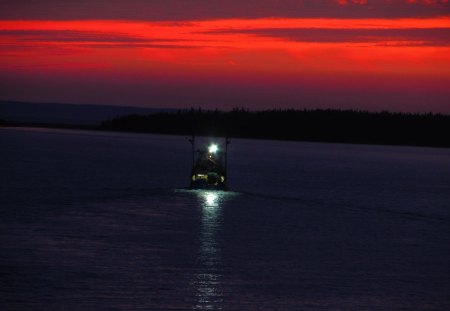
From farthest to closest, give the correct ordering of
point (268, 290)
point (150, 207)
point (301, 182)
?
point (301, 182)
point (150, 207)
point (268, 290)

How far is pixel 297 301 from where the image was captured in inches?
1494

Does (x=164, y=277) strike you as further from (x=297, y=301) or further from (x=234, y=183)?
(x=234, y=183)

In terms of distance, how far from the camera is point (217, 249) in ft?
173

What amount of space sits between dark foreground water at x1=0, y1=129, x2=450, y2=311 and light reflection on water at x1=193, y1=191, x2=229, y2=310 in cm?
9

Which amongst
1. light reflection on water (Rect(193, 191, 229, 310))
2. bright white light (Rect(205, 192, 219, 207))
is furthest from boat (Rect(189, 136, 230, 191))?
light reflection on water (Rect(193, 191, 229, 310))

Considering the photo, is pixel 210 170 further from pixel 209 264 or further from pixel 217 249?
pixel 209 264

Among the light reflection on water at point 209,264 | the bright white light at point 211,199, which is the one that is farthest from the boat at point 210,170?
the light reflection on water at point 209,264

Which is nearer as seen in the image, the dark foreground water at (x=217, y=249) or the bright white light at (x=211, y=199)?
the dark foreground water at (x=217, y=249)

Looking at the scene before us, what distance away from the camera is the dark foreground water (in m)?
38.3

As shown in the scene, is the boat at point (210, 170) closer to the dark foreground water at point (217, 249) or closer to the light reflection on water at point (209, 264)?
the dark foreground water at point (217, 249)

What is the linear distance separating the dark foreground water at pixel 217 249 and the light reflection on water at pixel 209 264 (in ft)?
0.29

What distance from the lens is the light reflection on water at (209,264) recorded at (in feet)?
123

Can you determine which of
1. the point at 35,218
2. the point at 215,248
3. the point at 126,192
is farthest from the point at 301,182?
the point at 215,248

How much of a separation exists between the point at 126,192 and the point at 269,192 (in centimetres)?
1710
